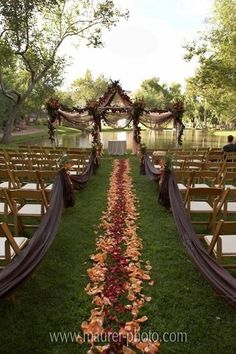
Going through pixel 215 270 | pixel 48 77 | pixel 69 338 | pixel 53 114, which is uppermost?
pixel 48 77

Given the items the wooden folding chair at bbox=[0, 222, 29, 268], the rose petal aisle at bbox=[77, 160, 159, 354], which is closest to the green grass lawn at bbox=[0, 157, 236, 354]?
the rose petal aisle at bbox=[77, 160, 159, 354]

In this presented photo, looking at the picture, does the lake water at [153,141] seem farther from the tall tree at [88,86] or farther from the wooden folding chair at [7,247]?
the tall tree at [88,86]

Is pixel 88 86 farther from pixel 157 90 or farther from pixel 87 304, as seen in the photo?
pixel 87 304

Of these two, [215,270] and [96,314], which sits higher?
[215,270]

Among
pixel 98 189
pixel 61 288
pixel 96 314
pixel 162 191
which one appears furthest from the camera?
pixel 98 189

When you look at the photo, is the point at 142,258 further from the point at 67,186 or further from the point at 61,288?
the point at 67,186

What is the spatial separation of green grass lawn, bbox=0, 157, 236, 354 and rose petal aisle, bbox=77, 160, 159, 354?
0.10 m

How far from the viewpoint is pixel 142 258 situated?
5242mm

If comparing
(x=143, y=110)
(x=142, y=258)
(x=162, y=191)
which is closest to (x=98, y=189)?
(x=162, y=191)

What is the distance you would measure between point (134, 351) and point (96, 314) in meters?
0.67

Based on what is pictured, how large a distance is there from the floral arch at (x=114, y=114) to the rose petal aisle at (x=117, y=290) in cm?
1323

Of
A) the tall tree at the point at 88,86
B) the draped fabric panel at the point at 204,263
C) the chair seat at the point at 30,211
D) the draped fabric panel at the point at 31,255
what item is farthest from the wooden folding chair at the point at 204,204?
the tall tree at the point at 88,86

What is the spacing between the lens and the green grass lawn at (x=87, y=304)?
3.42 meters

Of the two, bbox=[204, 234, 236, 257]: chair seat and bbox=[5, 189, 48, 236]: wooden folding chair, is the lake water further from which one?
bbox=[204, 234, 236, 257]: chair seat
